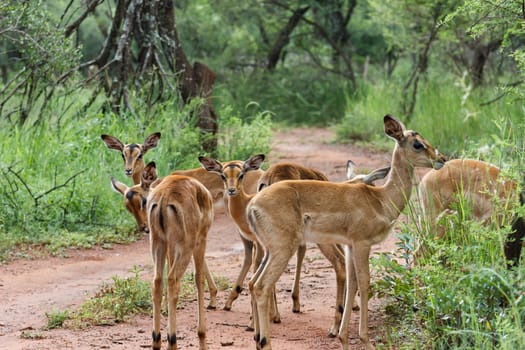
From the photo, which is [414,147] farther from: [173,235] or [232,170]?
[173,235]

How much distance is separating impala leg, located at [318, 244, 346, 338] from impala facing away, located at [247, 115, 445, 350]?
1.45ft

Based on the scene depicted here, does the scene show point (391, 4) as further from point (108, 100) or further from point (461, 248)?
point (461, 248)

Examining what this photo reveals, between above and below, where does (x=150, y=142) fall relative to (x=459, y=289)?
above

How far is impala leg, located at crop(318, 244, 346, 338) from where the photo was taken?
21.9 ft

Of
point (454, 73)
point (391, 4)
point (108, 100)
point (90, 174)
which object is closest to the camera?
point (90, 174)

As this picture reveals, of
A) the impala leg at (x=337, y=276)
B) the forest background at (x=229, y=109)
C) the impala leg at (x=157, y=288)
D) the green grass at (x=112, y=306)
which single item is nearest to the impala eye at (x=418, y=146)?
the forest background at (x=229, y=109)

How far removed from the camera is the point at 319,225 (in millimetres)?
6113

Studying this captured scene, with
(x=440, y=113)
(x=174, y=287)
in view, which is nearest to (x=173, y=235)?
(x=174, y=287)

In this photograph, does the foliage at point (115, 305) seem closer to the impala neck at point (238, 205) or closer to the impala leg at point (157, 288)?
the impala leg at point (157, 288)

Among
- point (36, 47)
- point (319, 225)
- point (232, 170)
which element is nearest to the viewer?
point (319, 225)

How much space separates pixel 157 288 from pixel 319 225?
47.5 inches

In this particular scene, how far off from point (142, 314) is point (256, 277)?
4.58 feet

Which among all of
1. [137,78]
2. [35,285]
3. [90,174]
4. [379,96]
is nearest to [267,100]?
[379,96]

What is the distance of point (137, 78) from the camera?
12820 mm
